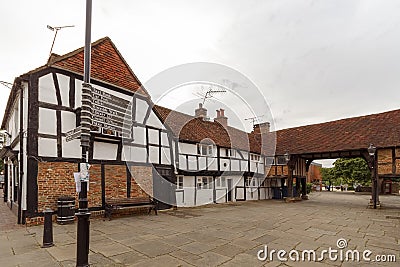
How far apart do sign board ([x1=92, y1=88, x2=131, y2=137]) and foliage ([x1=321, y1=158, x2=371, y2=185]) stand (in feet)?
110

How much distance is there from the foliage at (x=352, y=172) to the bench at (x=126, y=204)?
32.1 meters

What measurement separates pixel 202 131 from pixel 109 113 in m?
8.68

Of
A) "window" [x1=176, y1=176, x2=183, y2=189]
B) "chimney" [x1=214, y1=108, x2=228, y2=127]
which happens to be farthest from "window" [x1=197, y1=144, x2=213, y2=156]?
"chimney" [x1=214, y1=108, x2=228, y2=127]

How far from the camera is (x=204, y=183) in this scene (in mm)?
15852

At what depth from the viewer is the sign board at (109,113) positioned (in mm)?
8180

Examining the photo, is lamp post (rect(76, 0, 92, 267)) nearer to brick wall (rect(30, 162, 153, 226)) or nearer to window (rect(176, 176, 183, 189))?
brick wall (rect(30, 162, 153, 226))

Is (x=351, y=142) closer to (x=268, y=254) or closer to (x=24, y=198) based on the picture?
(x=268, y=254)

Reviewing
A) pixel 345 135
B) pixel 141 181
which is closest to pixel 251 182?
pixel 345 135

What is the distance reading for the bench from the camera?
30.8 feet

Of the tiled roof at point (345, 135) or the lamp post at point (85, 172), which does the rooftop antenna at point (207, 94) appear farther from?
the lamp post at point (85, 172)

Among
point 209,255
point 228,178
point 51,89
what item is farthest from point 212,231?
point 228,178

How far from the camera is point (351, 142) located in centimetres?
1645

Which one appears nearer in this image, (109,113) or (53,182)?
(53,182)

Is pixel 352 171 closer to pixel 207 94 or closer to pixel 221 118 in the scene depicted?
pixel 221 118
